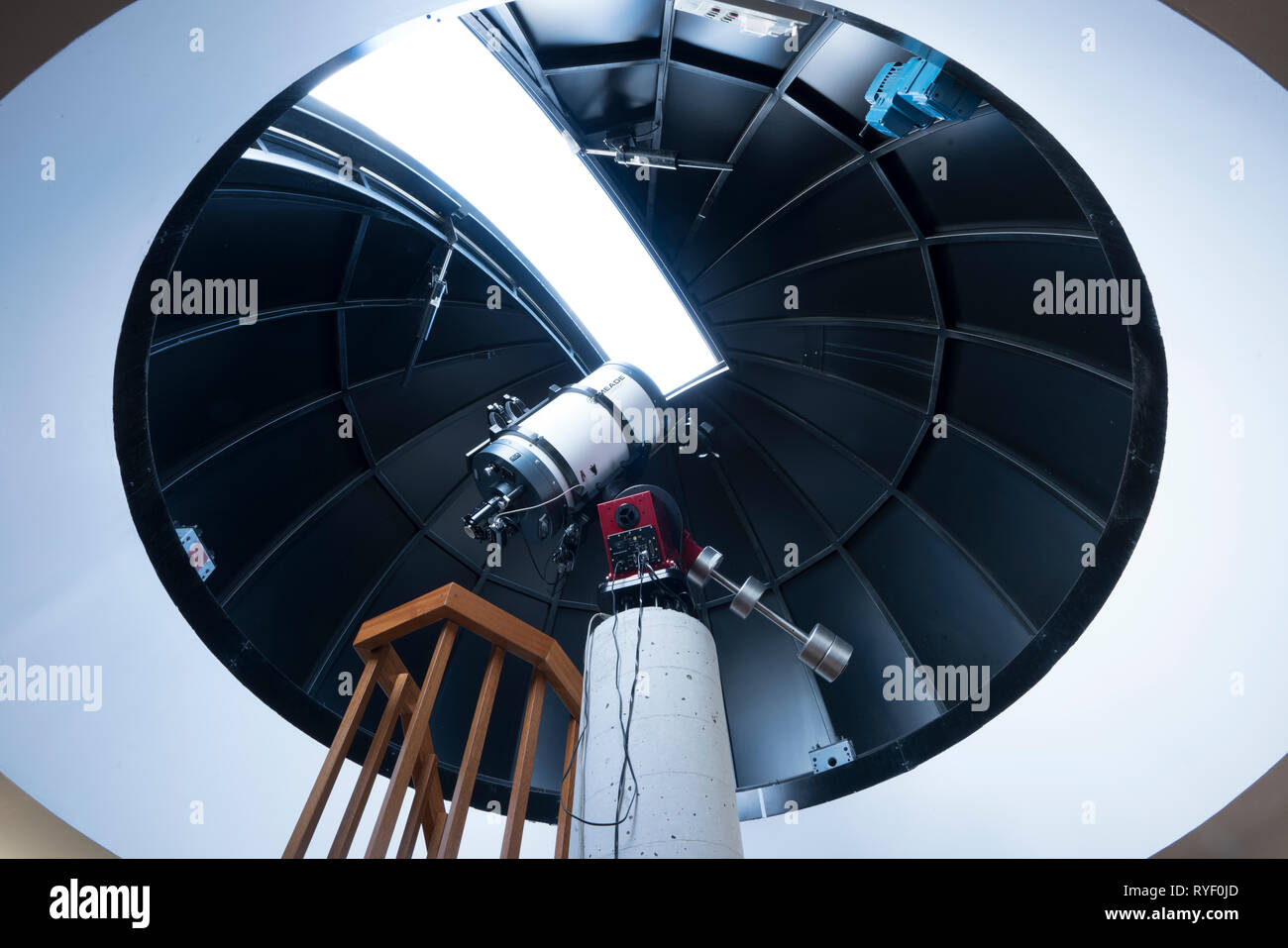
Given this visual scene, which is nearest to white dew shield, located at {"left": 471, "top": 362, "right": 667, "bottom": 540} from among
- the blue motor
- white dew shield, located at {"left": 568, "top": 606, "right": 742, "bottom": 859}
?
white dew shield, located at {"left": 568, "top": 606, "right": 742, "bottom": 859}

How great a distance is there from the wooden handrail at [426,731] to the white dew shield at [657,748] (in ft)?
1.11

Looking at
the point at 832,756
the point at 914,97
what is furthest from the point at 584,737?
the point at 914,97

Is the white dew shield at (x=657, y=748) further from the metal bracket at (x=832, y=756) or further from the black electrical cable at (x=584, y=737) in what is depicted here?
the metal bracket at (x=832, y=756)

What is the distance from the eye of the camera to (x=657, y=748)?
13.2ft

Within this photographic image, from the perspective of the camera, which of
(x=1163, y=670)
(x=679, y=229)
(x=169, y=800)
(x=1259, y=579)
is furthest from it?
(x=679, y=229)

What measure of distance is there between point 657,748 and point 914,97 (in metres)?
4.37

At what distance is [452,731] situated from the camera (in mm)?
7918

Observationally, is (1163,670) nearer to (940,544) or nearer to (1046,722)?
(1046,722)

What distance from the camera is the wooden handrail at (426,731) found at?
391cm

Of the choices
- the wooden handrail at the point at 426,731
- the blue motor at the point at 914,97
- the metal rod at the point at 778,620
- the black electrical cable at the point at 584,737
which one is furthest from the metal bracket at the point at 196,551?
the blue motor at the point at 914,97

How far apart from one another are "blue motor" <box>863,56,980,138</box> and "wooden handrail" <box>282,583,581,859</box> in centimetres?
420

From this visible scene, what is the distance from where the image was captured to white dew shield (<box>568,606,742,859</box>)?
12.3 feet

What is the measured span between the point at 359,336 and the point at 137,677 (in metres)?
3.95
